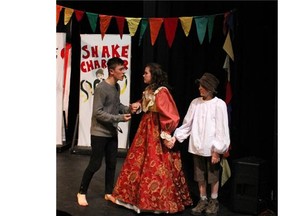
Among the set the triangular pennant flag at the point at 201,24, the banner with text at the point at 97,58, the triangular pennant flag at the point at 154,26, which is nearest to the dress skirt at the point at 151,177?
the triangular pennant flag at the point at 154,26

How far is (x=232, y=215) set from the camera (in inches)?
138

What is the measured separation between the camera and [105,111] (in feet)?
11.3

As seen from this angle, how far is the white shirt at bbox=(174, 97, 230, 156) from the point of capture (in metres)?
3.30

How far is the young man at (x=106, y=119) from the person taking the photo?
11.1 feet

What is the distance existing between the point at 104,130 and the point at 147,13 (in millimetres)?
1467

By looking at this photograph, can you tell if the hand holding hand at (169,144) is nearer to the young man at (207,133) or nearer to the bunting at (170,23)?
the young man at (207,133)

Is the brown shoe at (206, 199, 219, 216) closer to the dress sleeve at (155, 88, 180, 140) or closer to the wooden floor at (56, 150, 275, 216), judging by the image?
the wooden floor at (56, 150, 275, 216)

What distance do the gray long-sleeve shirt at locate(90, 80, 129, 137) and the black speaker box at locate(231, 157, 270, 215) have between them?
109 cm

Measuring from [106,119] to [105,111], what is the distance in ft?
0.36

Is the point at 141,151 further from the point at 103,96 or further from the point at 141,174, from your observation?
the point at 103,96

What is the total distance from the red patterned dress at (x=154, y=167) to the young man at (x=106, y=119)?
0.20 metres

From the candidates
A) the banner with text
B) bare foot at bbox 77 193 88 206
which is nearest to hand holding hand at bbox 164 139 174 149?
bare foot at bbox 77 193 88 206

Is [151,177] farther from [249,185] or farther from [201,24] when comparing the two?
[201,24]
